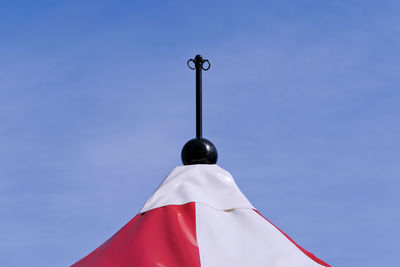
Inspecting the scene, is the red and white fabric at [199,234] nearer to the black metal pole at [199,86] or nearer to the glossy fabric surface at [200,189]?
the glossy fabric surface at [200,189]

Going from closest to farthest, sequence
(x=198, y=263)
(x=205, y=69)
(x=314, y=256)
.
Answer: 1. (x=198, y=263)
2. (x=314, y=256)
3. (x=205, y=69)

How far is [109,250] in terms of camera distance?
2762 mm

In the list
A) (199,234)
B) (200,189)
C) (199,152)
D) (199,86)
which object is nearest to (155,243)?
(199,234)

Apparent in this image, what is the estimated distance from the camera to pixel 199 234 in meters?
2.76

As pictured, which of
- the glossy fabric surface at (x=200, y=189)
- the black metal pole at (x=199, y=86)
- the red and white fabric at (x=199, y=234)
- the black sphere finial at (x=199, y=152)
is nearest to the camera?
the red and white fabric at (x=199, y=234)

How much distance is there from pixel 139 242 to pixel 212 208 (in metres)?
0.40

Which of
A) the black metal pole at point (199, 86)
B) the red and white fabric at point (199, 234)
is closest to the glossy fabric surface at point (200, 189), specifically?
the red and white fabric at point (199, 234)

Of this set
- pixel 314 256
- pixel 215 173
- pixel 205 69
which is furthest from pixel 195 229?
pixel 205 69

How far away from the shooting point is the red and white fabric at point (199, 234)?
8.66 ft

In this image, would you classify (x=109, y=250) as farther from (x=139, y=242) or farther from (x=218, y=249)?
(x=218, y=249)

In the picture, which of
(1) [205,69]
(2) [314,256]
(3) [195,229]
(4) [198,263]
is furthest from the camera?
(1) [205,69]

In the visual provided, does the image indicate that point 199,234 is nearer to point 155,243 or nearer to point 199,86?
point 155,243

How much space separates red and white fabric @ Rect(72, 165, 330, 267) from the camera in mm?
2641

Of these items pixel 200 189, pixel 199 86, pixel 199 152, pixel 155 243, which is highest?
pixel 199 86
